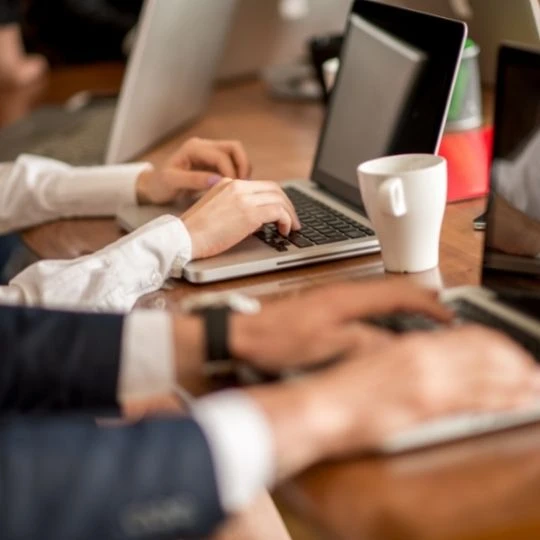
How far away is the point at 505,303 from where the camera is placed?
3.72ft

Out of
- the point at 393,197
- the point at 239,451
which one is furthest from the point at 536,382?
the point at 393,197

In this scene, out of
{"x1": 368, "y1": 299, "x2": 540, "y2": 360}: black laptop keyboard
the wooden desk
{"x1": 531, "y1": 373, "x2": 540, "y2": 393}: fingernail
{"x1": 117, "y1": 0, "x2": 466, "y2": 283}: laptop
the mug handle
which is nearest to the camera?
the wooden desk

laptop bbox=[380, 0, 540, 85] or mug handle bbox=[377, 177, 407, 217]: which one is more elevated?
laptop bbox=[380, 0, 540, 85]

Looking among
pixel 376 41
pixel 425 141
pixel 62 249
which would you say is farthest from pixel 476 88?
pixel 62 249

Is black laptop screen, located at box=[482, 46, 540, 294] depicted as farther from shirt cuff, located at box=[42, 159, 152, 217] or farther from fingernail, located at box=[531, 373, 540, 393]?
shirt cuff, located at box=[42, 159, 152, 217]

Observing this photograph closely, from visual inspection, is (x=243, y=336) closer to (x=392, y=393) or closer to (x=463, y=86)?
(x=392, y=393)

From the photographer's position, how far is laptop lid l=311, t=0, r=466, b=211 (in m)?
1.43

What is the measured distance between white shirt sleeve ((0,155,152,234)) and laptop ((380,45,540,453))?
685mm

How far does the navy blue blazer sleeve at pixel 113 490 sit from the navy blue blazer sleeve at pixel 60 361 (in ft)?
0.62

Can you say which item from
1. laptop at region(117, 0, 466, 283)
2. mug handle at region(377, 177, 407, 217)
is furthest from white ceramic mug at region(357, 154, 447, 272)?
laptop at region(117, 0, 466, 283)

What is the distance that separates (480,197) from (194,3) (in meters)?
0.72

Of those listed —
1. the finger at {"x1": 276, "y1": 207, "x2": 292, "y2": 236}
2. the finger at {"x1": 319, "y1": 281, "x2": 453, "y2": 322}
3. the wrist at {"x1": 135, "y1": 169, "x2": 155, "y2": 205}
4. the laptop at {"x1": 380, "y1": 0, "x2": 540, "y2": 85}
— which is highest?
the laptop at {"x1": 380, "y1": 0, "x2": 540, "y2": 85}

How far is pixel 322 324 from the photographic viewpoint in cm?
103

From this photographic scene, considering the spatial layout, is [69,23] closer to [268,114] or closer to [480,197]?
[268,114]
